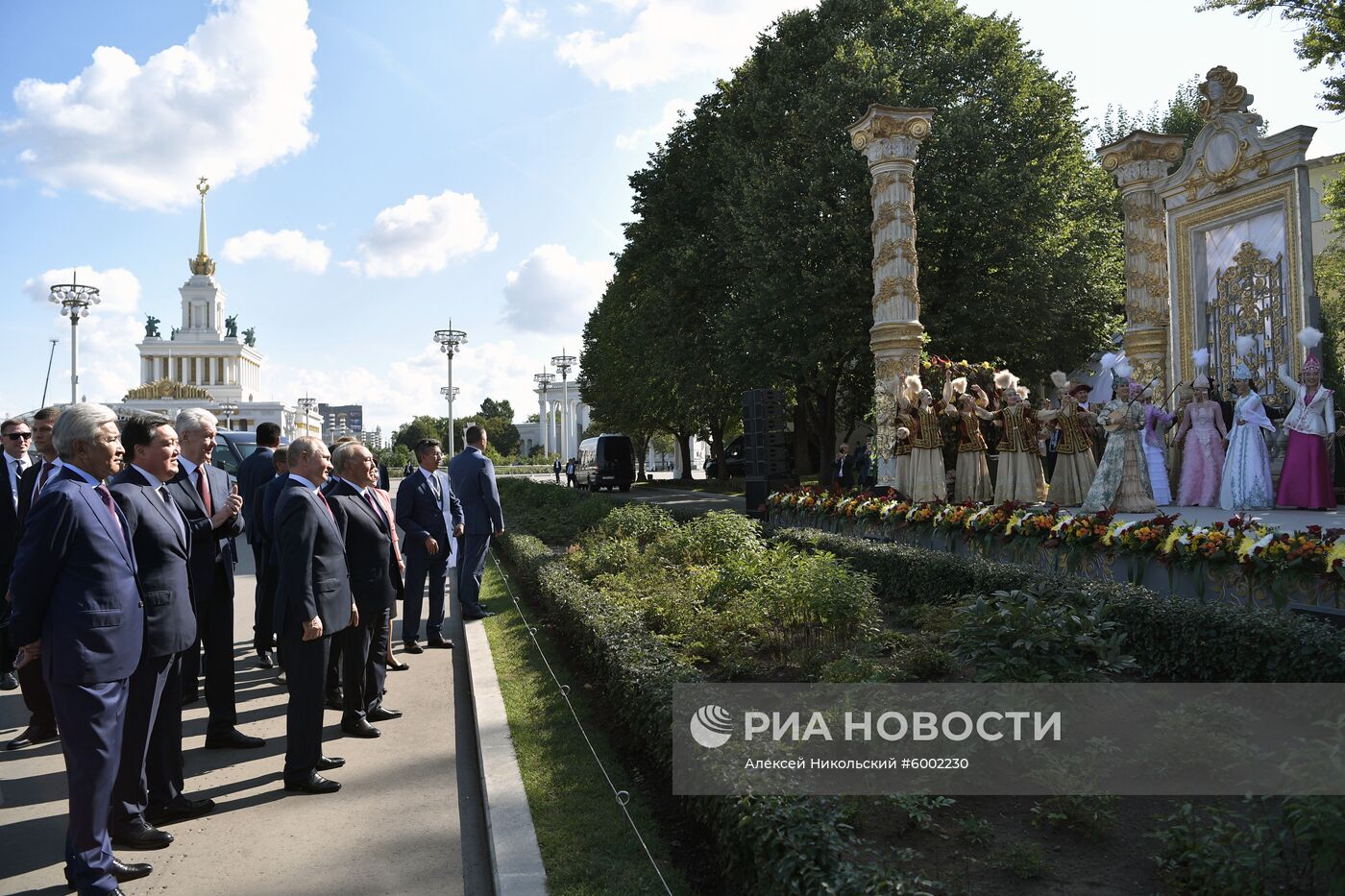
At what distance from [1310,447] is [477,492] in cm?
1166

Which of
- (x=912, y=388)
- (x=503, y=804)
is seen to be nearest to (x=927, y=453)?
(x=912, y=388)

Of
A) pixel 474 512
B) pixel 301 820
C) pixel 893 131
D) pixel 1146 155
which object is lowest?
pixel 301 820

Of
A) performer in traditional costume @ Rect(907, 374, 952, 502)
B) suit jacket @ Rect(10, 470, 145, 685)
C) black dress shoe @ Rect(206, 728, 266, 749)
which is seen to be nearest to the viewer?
suit jacket @ Rect(10, 470, 145, 685)

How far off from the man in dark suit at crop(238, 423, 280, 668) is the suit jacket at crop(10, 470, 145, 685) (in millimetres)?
3438

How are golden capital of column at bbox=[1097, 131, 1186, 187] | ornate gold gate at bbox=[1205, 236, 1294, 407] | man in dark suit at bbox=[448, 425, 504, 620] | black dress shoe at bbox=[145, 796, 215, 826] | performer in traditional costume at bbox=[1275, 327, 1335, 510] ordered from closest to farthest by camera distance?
black dress shoe at bbox=[145, 796, 215, 826], man in dark suit at bbox=[448, 425, 504, 620], performer in traditional costume at bbox=[1275, 327, 1335, 510], ornate gold gate at bbox=[1205, 236, 1294, 407], golden capital of column at bbox=[1097, 131, 1186, 187]

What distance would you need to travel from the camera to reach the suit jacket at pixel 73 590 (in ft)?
12.5

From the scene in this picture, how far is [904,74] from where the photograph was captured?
73.4 feet

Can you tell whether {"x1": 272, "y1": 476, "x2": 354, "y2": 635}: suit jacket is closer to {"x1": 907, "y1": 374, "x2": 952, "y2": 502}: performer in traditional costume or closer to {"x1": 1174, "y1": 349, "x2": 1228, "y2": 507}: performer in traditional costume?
{"x1": 907, "y1": 374, "x2": 952, "y2": 502}: performer in traditional costume

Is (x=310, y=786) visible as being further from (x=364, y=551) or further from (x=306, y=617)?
(x=364, y=551)

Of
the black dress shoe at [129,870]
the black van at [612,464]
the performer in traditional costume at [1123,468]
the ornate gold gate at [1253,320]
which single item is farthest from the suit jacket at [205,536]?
the black van at [612,464]

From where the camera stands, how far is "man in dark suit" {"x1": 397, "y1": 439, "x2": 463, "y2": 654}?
905 centimetres

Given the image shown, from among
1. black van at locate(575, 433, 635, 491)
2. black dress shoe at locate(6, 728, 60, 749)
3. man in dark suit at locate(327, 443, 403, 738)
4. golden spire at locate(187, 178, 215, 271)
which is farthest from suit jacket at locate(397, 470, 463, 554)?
golden spire at locate(187, 178, 215, 271)

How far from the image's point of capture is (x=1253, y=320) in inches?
657

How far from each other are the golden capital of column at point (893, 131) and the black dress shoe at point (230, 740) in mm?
14600
